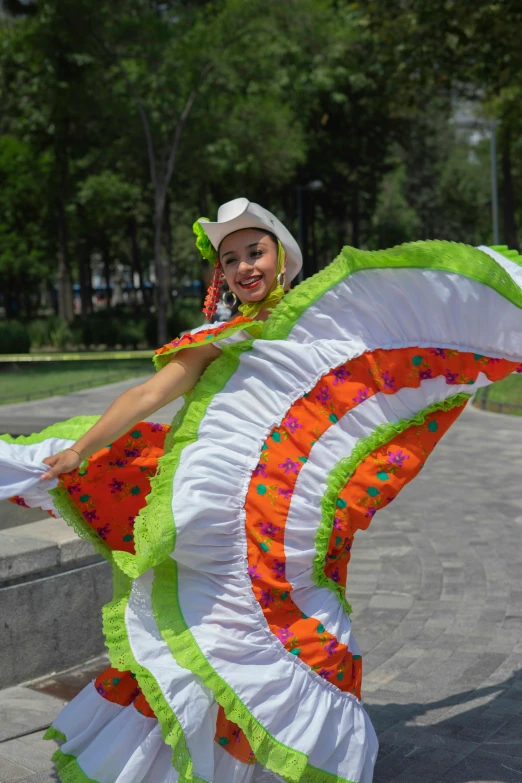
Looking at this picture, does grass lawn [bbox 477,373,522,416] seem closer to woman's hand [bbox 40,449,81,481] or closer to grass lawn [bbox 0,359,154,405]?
grass lawn [bbox 0,359,154,405]

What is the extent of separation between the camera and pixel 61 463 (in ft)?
9.73

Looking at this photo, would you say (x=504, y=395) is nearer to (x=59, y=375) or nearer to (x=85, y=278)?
(x=59, y=375)

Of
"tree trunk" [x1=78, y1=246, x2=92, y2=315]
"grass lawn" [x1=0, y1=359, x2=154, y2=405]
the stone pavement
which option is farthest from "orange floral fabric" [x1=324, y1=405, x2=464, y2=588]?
"tree trunk" [x1=78, y1=246, x2=92, y2=315]

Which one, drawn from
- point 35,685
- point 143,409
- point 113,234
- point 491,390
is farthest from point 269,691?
point 113,234

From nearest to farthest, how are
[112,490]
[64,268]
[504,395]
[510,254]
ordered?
[510,254], [112,490], [504,395], [64,268]

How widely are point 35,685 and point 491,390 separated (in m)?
13.1

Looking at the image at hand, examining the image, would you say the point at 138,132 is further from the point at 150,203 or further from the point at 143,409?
the point at 143,409

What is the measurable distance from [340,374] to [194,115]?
25473 mm

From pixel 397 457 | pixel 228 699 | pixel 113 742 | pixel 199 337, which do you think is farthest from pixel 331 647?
pixel 199 337

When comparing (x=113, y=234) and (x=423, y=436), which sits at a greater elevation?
(x=113, y=234)

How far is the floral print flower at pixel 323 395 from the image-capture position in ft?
9.86

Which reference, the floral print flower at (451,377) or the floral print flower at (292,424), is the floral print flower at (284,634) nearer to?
the floral print flower at (292,424)

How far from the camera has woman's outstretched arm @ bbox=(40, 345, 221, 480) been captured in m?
2.93

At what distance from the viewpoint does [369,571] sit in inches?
260
